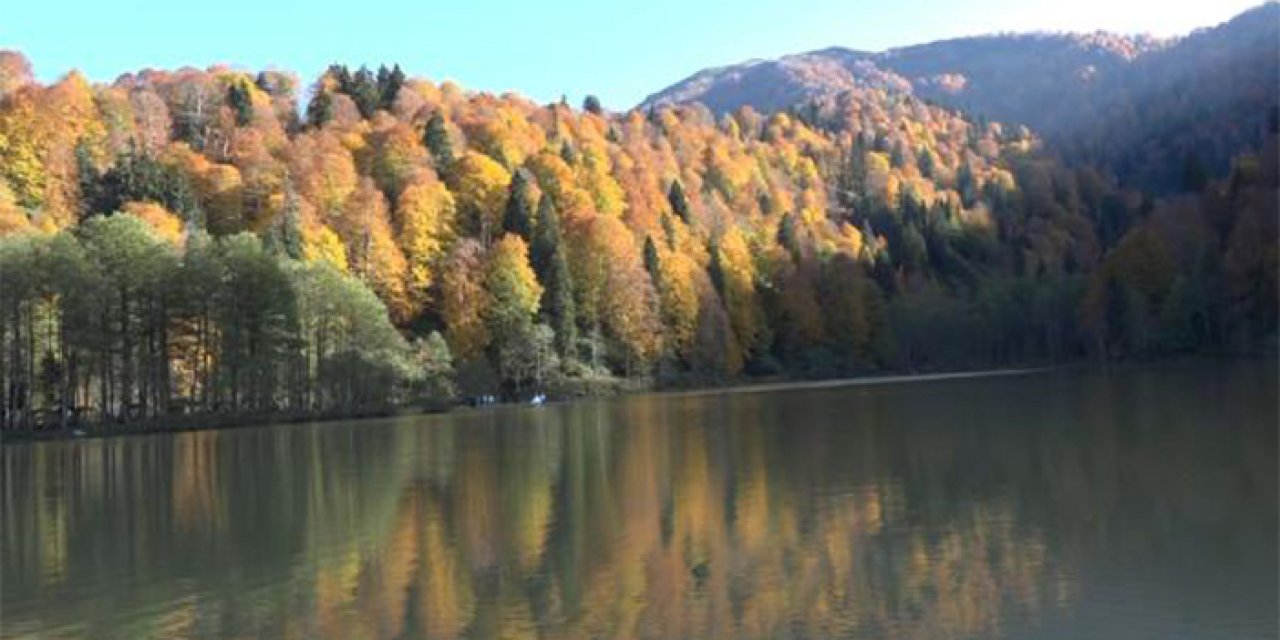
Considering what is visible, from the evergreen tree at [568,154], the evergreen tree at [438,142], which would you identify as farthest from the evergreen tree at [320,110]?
the evergreen tree at [568,154]

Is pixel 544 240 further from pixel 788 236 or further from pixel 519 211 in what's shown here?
pixel 788 236

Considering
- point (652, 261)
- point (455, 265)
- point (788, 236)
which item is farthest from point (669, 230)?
point (455, 265)

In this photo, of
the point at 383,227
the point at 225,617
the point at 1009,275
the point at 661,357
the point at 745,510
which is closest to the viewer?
the point at 225,617

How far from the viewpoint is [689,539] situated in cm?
2230

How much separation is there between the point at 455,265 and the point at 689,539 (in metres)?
90.3

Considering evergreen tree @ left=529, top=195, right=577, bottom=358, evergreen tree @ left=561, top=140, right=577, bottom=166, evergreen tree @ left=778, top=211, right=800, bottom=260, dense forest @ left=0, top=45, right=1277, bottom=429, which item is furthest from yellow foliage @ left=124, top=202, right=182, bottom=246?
evergreen tree @ left=778, top=211, right=800, bottom=260

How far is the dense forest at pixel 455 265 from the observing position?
257ft

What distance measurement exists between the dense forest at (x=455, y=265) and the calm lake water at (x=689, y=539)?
1372 inches

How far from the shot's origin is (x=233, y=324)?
8056 cm

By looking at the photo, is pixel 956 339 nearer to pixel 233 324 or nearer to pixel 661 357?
pixel 661 357

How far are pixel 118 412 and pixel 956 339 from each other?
10823cm

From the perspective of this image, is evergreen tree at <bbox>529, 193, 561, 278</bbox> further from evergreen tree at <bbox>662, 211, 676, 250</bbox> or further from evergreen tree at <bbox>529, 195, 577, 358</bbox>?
evergreen tree at <bbox>662, 211, 676, 250</bbox>

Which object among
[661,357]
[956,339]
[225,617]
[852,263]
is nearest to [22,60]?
[661,357]

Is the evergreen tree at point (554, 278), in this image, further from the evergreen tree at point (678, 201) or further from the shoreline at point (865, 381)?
the evergreen tree at point (678, 201)
